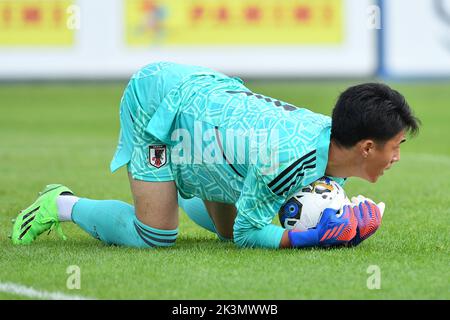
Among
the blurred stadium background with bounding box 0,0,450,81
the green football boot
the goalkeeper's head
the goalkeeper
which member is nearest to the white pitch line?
the goalkeeper

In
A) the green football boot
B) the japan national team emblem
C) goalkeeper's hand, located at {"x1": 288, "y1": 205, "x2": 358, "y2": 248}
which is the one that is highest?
the japan national team emblem

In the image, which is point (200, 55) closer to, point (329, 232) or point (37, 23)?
point (37, 23)

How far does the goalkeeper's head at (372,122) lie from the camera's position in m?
5.96

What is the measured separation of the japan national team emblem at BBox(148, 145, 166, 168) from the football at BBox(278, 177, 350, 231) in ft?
2.44

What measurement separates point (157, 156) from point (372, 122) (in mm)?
1290

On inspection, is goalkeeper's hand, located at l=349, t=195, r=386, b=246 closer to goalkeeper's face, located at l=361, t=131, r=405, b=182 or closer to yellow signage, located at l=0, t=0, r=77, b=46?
goalkeeper's face, located at l=361, t=131, r=405, b=182

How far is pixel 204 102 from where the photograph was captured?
6.39 meters

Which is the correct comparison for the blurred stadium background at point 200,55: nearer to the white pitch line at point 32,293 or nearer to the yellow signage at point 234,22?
the yellow signage at point 234,22

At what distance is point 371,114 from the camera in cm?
595

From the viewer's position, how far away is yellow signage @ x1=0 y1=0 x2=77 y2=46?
1900cm

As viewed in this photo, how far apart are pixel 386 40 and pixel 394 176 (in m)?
8.54

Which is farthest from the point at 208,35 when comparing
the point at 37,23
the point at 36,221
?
the point at 36,221
